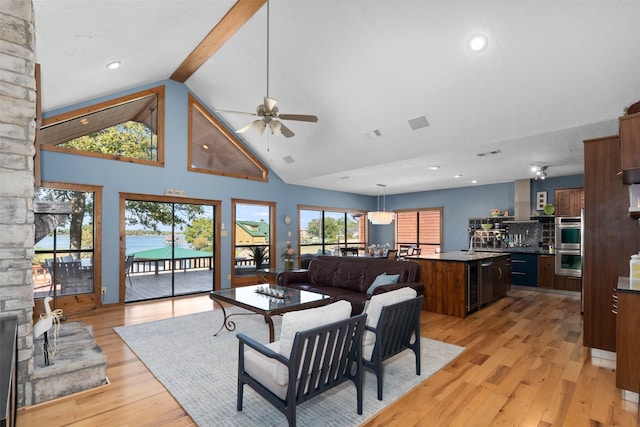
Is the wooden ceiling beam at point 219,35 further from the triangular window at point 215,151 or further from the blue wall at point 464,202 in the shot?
the blue wall at point 464,202

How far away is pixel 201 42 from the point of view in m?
5.20

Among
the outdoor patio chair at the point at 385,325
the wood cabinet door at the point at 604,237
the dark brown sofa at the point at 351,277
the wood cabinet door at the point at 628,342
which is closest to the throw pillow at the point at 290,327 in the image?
the outdoor patio chair at the point at 385,325

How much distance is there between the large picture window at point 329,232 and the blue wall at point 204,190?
30 centimetres

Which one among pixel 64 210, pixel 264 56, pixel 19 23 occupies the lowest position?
pixel 64 210

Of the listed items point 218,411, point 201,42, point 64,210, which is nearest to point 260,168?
point 201,42

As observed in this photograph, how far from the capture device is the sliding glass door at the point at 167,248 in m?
6.24

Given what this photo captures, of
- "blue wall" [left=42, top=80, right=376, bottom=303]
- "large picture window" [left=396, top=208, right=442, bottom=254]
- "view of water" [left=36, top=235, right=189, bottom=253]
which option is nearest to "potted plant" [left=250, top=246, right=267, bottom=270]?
"blue wall" [left=42, top=80, right=376, bottom=303]

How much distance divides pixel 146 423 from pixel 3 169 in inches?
81.8

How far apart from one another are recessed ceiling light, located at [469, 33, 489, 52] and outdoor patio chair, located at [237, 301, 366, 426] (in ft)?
10.5

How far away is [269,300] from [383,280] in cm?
161

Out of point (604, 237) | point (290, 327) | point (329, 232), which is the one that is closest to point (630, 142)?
point (604, 237)

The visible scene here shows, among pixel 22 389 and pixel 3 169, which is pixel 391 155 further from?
pixel 22 389

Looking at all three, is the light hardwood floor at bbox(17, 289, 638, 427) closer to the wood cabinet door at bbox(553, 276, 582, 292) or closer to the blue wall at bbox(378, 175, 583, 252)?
the wood cabinet door at bbox(553, 276, 582, 292)

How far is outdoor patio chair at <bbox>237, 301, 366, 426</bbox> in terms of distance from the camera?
6.54 feet
